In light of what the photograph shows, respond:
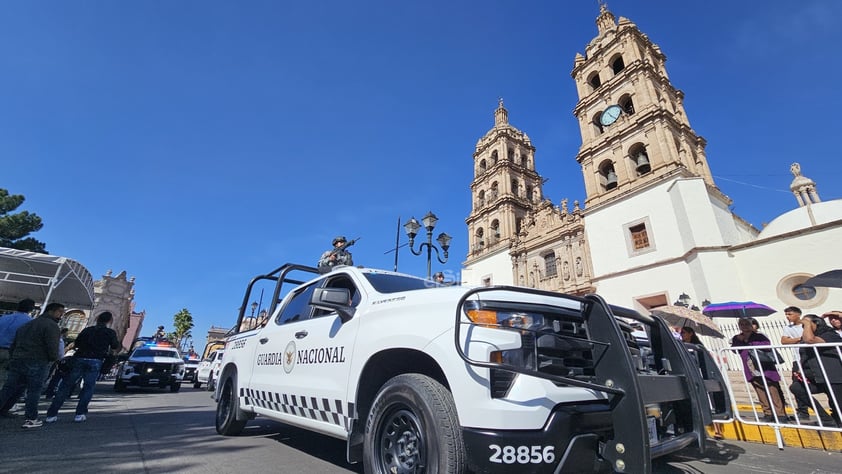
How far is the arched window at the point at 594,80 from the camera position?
25.7 metres

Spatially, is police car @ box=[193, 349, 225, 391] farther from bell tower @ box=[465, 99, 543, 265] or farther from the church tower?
bell tower @ box=[465, 99, 543, 265]

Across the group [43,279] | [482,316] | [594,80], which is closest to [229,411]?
[482,316]

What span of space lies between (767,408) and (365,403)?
6819 mm

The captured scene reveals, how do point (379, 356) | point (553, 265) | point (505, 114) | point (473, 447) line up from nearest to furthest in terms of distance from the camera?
1. point (473, 447)
2. point (379, 356)
3. point (553, 265)
4. point (505, 114)

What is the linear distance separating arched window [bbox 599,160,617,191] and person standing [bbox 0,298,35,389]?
82.1 feet

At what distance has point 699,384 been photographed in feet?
7.58

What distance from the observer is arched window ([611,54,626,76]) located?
80.2 ft

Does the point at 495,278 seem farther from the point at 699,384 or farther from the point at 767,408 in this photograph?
the point at 699,384

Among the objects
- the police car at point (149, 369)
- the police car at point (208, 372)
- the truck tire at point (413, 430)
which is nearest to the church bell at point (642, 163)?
the truck tire at point (413, 430)

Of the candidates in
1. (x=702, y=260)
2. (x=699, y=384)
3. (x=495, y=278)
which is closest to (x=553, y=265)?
(x=495, y=278)

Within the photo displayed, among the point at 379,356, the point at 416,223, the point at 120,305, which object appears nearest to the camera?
the point at 379,356

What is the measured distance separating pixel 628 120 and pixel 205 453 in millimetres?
25309

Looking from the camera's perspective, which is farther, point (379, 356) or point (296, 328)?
point (296, 328)

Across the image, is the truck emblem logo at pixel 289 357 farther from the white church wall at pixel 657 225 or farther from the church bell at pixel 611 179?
the church bell at pixel 611 179
